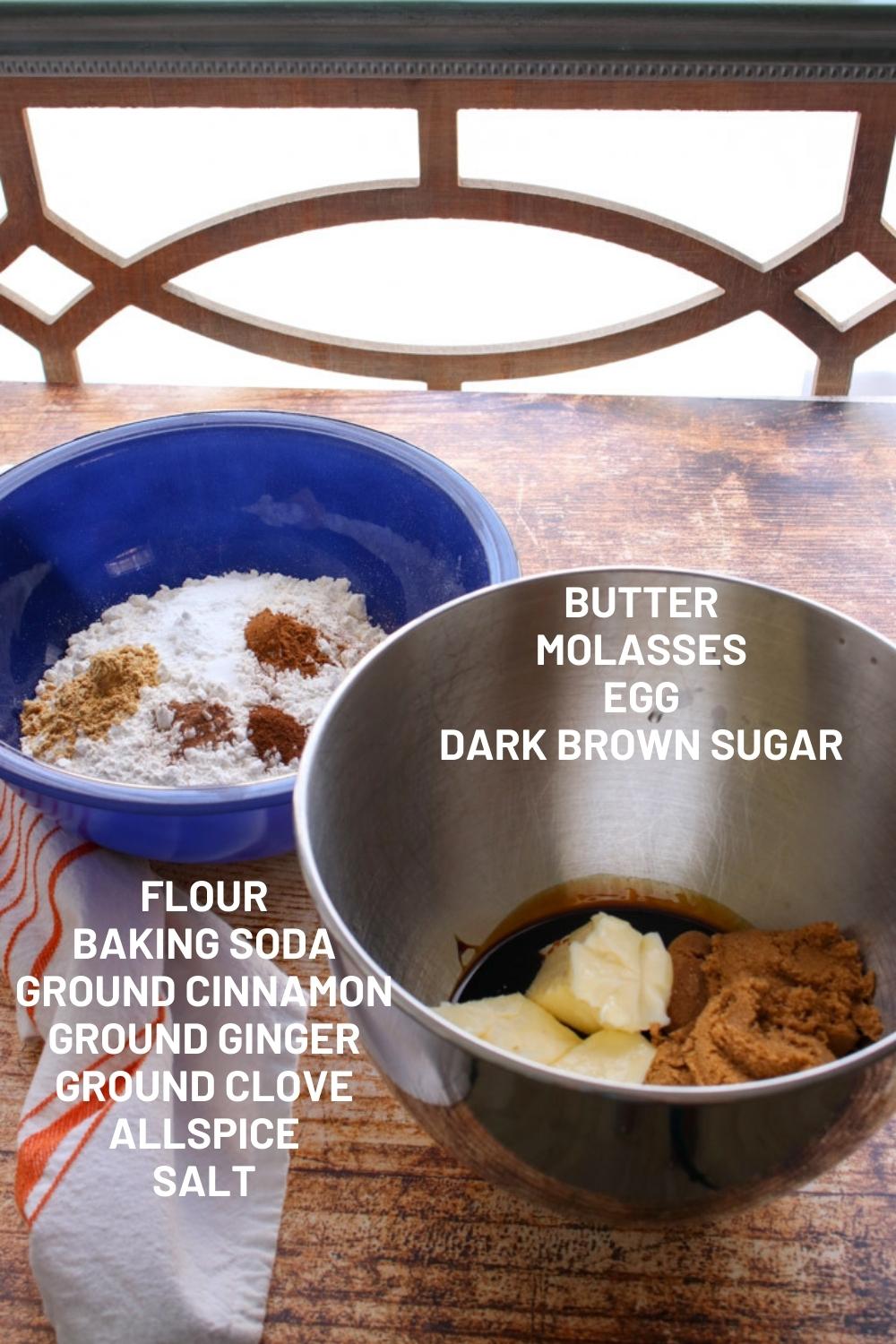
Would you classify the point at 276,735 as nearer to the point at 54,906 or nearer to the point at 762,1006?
the point at 54,906

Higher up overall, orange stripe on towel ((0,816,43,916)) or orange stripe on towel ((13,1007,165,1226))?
orange stripe on towel ((0,816,43,916))

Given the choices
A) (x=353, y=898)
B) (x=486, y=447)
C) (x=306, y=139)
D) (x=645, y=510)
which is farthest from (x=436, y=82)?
(x=306, y=139)

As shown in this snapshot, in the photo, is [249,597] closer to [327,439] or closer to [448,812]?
[327,439]

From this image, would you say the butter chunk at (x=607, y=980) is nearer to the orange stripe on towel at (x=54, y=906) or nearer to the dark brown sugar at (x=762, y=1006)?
the dark brown sugar at (x=762, y=1006)

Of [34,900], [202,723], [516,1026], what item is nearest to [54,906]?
[34,900]

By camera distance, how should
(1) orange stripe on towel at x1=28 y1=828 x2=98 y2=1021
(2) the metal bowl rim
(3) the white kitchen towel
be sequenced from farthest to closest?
(1) orange stripe on towel at x1=28 y1=828 x2=98 y2=1021
(3) the white kitchen towel
(2) the metal bowl rim

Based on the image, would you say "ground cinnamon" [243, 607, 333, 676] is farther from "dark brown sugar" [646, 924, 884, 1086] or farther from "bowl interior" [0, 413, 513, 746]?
"dark brown sugar" [646, 924, 884, 1086]

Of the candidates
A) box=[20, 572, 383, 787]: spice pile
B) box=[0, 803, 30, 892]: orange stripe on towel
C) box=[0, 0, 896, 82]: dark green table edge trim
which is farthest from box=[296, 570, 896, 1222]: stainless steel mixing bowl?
box=[0, 0, 896, 82]: dark green table edge trim
